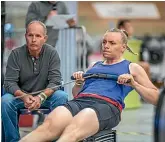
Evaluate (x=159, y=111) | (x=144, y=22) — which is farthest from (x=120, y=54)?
(x=144, y=22)

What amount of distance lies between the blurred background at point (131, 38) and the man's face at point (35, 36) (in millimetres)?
674

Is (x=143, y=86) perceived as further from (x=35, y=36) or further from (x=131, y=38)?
(x=131, y=38)

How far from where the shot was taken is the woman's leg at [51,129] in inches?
139

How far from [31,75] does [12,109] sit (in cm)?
33

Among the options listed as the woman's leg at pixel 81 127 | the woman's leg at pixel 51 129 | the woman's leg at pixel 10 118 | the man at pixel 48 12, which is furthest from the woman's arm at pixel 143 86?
the man at pixel 48 12

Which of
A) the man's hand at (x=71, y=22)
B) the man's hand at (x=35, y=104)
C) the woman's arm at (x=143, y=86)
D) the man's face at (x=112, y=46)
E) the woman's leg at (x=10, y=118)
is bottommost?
the woman's leg at (x=10, y=118)

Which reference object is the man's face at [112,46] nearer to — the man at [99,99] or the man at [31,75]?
the man at [99,99]

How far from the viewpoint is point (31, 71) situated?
4305mm

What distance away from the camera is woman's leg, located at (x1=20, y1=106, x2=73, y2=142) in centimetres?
352

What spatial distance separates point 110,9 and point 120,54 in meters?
11.2

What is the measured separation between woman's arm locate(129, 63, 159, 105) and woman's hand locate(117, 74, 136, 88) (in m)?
0.02

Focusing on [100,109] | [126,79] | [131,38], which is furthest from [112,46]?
[131,38]

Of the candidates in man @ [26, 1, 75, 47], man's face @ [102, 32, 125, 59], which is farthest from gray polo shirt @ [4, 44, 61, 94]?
man @ [26, 1, 75, 47]

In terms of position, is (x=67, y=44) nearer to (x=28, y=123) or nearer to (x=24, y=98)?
(x=28, y=123)
